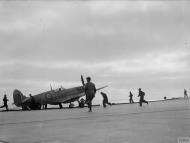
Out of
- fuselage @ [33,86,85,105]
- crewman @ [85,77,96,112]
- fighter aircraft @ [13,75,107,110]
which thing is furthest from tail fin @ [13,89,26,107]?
crewman @ [85,77,96,112]

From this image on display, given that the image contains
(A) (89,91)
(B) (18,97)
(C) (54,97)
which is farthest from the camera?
(B) (18,97)

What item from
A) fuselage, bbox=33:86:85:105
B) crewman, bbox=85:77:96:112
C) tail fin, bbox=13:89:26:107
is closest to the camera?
crewman, bbox=85:77:96:112

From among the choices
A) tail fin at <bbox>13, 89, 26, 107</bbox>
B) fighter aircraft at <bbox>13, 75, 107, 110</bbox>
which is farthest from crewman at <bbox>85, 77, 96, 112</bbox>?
tail fin at <bbox>13, 89, 26, 107</bbox>

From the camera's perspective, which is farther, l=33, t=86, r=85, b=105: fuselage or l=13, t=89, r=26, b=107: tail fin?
l=13, t=89, r=26, b=107: tail fin

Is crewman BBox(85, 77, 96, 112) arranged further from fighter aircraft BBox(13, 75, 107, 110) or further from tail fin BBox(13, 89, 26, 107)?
tail fin BBox(13, 89, 26, 107)

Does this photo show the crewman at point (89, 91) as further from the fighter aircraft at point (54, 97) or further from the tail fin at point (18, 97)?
the tail fin at point (18, 97)

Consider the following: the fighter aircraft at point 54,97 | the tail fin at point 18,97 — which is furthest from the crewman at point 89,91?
the tail fin at point 18,97

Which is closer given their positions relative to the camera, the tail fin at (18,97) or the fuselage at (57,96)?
the fuselage at (57,96)

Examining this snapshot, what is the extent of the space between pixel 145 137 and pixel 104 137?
2.35ft

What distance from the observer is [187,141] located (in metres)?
4.28

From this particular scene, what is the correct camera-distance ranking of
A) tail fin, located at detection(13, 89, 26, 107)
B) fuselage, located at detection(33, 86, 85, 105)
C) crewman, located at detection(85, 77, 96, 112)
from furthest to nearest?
tail fin, located at detection(13, 89, 26, 107) → fuselage, located at detection(33, 86, 85, 105) → crewman, located at detection(85, 77, 96, 112)

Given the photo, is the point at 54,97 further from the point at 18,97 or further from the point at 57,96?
the point at 18,97

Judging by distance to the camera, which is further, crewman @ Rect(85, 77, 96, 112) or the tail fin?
the tail fin

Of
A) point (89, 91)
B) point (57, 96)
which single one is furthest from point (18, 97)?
point (89, 91)
